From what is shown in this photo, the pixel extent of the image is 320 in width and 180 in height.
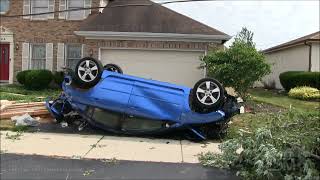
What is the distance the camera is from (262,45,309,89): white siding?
25.6 meters

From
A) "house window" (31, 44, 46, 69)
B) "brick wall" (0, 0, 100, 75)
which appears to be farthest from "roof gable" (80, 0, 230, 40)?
"house window" (31, 44, 46, 69)

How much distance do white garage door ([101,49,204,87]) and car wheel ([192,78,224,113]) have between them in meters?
10.3

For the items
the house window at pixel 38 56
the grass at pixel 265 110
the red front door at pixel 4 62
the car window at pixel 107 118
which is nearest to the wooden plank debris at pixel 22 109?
the car window at pixel 107 118

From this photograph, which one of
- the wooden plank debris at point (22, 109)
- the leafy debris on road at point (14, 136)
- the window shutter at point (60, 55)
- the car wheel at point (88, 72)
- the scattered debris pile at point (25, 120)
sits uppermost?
the window shutter at point (60, 55)

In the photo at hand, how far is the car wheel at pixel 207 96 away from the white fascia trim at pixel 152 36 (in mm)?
9968

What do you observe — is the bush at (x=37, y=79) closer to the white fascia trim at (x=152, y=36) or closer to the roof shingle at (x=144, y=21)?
the white fascia trim at (x=152, y=36)

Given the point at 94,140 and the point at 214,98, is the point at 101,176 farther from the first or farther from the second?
the point at 214,98

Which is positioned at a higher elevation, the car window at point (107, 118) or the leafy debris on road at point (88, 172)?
the car window at point (107, 118)

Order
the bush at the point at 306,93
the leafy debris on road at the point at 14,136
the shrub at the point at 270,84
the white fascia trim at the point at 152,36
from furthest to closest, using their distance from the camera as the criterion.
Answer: the shrub at the point at 270,84, the white fascia trim at the point at 152,36, the bush at the point at 306,93, the leafy debris on road at the point at 14,136

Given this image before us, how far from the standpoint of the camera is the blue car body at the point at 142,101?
10.9m

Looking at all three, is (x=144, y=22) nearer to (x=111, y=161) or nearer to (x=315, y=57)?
(x=315, y=57)

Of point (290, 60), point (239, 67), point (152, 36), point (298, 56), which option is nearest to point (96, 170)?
point (239, 67)

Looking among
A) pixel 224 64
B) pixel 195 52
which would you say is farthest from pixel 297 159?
pixel 195 52

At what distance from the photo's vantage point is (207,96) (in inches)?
427
